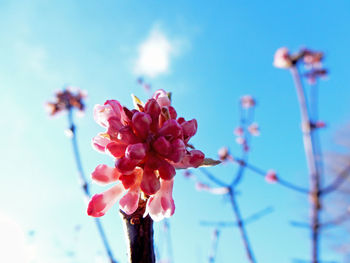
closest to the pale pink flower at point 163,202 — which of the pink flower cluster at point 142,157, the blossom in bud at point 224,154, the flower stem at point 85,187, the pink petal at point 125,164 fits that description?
the pink flower cluster at point 142,157

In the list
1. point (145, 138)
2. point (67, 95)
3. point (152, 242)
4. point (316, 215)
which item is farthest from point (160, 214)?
point (67, 95)

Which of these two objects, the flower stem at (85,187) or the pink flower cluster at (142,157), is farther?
the flower stem at (85,187)

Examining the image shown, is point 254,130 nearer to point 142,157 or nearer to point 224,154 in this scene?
point 224,154

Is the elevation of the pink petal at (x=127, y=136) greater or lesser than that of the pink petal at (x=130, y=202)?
greater

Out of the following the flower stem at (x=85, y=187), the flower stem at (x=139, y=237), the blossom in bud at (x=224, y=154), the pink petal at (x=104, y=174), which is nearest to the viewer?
the flower stem at (x=139, y=237)

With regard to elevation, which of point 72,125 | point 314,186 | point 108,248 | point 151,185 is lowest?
point 151,185

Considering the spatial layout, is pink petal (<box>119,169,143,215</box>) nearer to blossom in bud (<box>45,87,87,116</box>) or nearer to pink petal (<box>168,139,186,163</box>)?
pink petal (<box>168,139,186,163</box>)

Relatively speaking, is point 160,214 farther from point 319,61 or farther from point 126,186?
point 319,61

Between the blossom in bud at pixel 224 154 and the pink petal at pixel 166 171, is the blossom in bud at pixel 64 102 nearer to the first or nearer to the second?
the blossom in bud at pixel 224 154
